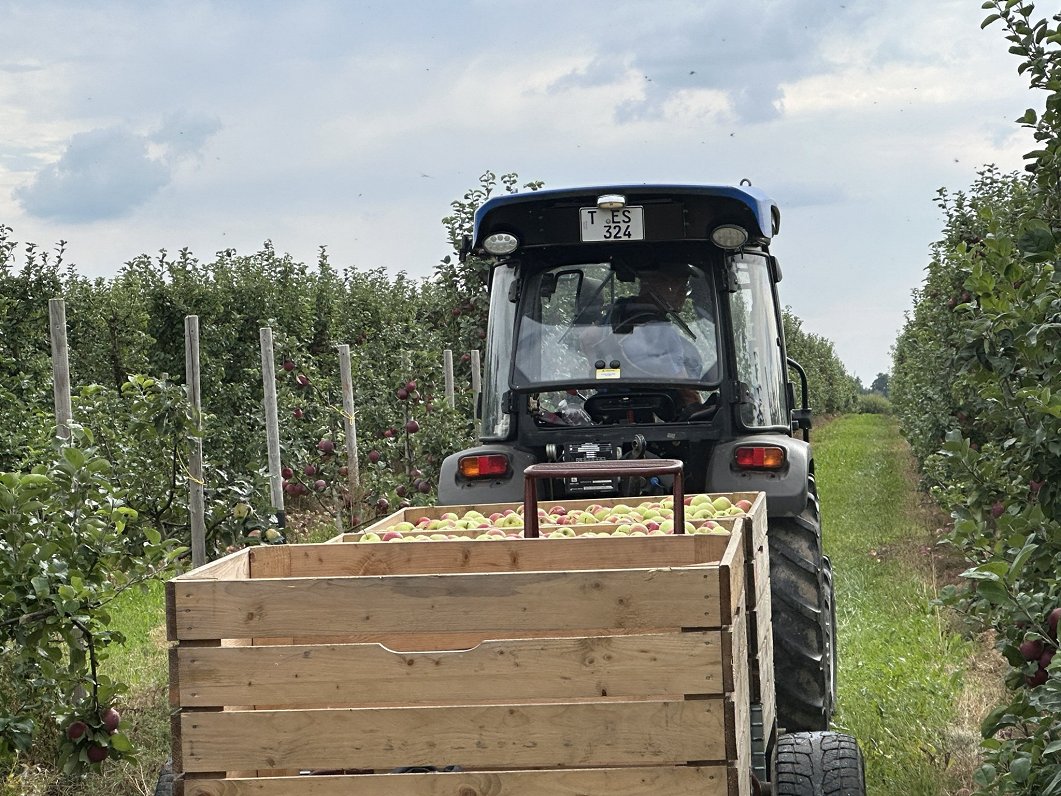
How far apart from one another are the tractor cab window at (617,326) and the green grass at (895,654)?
1802 millimetres

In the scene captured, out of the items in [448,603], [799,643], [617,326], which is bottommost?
[799,643]

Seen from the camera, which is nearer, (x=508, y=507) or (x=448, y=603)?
(x=448, y=603)

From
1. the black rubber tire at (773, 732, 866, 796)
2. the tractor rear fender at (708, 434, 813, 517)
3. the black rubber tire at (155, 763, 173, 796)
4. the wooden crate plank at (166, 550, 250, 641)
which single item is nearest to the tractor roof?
the tractor rear fender at (708, 434, 813, 517)

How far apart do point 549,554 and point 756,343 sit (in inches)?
98.6

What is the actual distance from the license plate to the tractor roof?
34 mm

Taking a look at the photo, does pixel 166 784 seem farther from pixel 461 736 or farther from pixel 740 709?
pixel 740 709

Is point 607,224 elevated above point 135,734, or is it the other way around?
point 607,224

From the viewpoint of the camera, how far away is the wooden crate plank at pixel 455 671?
9.94ft

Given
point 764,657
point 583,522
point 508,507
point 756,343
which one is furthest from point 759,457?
point 764,657

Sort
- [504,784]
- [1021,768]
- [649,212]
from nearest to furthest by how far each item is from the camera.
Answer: [1021,768]
[504,784]
[649,212]

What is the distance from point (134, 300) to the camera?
627 inches

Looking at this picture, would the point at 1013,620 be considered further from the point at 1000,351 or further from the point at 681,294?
the point at 681,294

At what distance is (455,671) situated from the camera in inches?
122

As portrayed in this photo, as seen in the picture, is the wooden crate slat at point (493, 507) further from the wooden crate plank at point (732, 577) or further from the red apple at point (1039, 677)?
the red apple at point (1039, 677)
